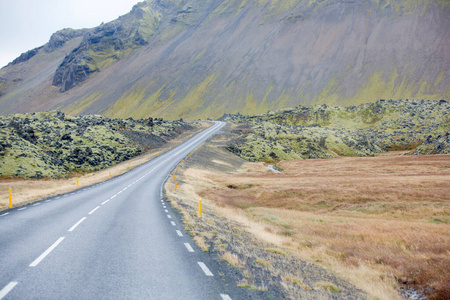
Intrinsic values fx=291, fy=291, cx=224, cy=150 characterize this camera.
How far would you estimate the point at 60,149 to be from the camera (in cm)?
4759

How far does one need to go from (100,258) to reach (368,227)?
1198cm

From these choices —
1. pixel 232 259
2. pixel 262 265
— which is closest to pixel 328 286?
pixel 262 265

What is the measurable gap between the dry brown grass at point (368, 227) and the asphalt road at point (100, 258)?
4341mm

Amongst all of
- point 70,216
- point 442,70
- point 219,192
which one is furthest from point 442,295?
point 442,70

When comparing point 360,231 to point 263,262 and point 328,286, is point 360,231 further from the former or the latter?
point 328,286

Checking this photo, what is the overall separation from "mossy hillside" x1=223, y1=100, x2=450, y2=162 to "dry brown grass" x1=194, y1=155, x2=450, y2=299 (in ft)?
139

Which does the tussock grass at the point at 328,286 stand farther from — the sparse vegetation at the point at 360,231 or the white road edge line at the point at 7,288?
the white road edge line at the point at 7,288

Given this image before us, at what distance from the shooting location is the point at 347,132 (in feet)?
334

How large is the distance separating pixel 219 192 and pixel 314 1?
20085 centimetres

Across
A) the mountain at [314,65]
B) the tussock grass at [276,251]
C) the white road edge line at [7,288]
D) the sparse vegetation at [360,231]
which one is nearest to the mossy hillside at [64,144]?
the sparse vegetation at [360,231]

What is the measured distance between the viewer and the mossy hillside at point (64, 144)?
38062 mm

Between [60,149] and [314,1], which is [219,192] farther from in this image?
[314,1]

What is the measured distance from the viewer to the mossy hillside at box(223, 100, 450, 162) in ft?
240

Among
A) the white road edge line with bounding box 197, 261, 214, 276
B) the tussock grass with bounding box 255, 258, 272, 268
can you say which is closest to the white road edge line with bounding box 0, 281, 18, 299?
the white road edge line with bounding box 197, 261, 214, 276
